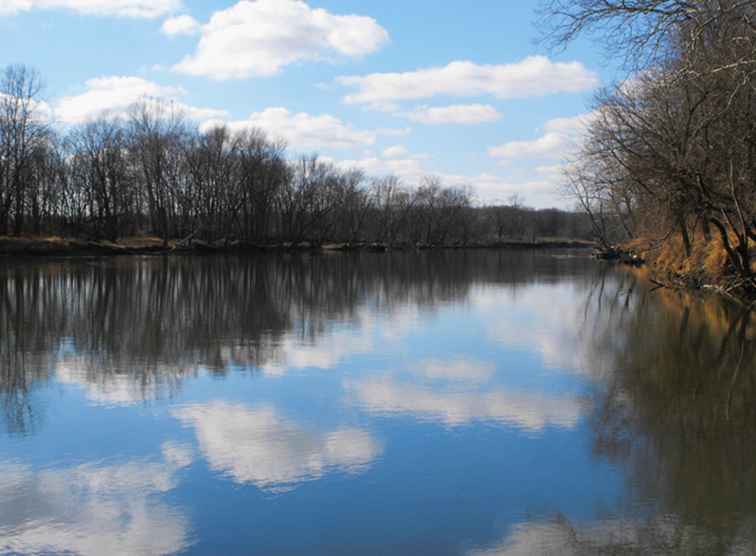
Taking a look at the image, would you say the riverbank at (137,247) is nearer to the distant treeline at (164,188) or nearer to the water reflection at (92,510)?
the distant treeline at (164,188)

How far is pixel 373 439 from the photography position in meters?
7.12

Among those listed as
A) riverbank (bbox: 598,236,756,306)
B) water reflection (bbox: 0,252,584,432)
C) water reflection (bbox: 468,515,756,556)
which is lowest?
water reflection (bbox: 468,515,756,556)

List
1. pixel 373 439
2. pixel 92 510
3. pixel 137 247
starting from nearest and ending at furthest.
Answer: pixel 92 510, pixel 373 439, pixel 137 247

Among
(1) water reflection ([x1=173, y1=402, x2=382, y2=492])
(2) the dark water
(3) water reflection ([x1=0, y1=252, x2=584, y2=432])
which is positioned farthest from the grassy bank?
(1) water reflection ([x1=173, y1=402, x2=382, y2=492])

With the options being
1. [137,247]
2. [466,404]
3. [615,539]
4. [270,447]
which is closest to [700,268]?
[466,404]

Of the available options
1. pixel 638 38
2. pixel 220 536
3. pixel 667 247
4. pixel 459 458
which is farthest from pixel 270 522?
pixel 667 247

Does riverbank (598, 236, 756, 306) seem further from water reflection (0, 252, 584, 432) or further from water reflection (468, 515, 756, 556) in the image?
water reflection (468, 515, 756, 556)

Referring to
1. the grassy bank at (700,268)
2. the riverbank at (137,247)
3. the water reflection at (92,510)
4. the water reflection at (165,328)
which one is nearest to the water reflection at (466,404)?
the water reflection at (165,328)

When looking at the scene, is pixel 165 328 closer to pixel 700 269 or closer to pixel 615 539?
pixel 615 539

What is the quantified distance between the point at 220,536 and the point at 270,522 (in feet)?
1.28

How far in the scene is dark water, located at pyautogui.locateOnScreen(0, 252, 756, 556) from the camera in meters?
4.96

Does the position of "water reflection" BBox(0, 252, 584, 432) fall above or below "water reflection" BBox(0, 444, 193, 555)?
above

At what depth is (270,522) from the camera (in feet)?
16.6

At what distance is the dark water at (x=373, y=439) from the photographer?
4.96m
